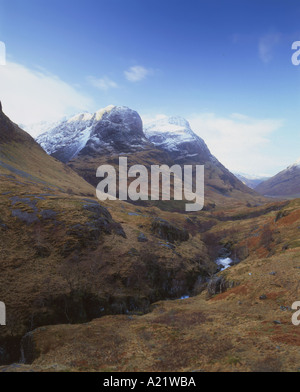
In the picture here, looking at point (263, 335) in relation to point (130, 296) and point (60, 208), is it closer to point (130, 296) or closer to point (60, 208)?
point (130, 296)

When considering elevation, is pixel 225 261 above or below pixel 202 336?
above

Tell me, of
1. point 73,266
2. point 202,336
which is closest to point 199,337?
point 202,336

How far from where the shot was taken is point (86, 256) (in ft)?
124

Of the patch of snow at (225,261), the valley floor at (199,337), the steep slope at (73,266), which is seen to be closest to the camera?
the valley floor at (199,337)

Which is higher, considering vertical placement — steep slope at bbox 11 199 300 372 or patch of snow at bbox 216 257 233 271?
patch of snow at bbox 216 257 233 271

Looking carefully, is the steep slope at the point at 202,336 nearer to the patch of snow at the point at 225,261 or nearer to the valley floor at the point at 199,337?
the valley floor at the point at 199,337

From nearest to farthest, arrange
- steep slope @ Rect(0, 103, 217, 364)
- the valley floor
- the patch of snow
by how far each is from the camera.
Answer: the valley floor
steep slope @ Rect(0, 103, 217, 364)
the patch of snow

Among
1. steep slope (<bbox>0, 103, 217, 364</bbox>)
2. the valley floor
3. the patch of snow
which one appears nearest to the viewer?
the valley floor

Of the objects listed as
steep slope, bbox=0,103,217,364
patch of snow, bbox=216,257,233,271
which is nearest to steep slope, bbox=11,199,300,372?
steep slope, bbox=0,103,217,364

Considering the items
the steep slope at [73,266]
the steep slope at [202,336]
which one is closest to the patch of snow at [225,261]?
the steep slope at [73,266]

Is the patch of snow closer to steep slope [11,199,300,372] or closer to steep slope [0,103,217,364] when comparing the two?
steep slope [0,103,217,364]

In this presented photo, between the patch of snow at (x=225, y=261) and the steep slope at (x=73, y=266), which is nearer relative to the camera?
the steep slope at (x=73, y=266)

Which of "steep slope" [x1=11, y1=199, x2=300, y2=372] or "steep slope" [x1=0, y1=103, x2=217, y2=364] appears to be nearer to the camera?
"steep slope" [x1=11, y1=199, x2=300, y2=372]

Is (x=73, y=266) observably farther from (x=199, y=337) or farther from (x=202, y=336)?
(x=202, y=336)
